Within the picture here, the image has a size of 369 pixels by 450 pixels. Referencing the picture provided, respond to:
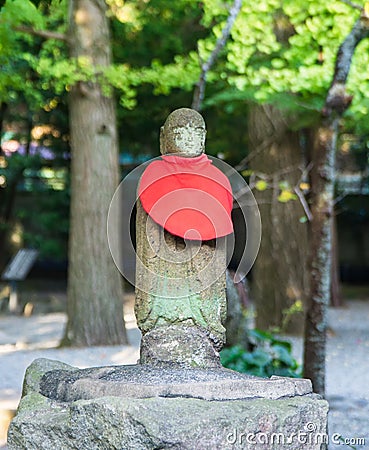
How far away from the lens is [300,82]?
970 cm

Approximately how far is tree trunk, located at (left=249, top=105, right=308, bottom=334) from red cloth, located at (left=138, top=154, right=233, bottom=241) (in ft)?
28.1

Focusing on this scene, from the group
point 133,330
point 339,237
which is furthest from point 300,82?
point 339,237

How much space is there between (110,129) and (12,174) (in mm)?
9665

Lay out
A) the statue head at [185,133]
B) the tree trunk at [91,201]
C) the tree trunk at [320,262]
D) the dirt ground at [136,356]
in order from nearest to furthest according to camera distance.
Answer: the statue head at [185,133] < the tree trunk at [320,262] < the dirt ground at [136,356] < the tree trunk at [91,201]

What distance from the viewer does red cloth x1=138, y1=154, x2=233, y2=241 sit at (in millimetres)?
5531

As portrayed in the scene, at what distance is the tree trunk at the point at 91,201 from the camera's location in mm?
12062

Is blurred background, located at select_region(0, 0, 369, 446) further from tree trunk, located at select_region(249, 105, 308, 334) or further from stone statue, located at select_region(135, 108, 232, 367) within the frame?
stone statue, located at select_region(135, 108, 232, 367)

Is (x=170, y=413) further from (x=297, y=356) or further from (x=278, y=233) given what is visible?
(x=278, y=233)

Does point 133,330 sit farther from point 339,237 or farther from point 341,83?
point 339,237

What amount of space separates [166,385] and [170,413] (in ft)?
1.12

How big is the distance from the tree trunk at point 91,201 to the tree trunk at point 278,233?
126 inches

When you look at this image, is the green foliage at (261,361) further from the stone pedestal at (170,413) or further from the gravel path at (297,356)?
the stone pedestal at (170,413)

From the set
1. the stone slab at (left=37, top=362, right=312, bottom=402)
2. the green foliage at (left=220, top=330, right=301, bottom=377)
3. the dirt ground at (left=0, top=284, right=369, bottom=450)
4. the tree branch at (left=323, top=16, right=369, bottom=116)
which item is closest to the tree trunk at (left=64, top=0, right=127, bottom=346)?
the dirt ground at (left=0, top=284, right=369, bottom=450)

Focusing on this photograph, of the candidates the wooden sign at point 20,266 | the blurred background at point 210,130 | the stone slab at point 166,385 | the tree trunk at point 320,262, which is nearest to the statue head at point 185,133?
the blurred background at point 210,130
